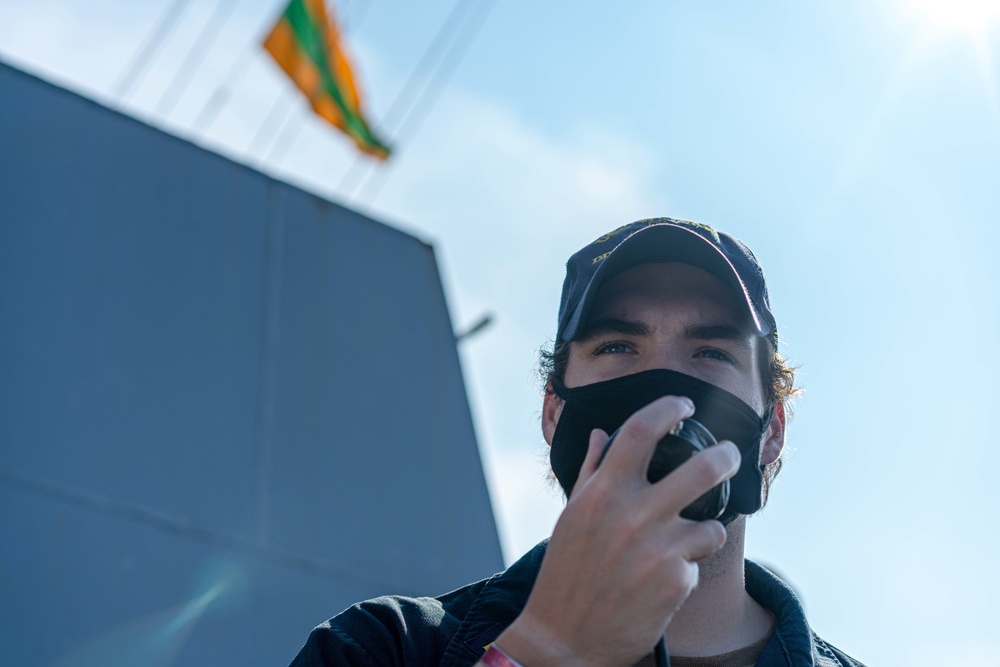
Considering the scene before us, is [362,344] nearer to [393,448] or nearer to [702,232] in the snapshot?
[393,448]

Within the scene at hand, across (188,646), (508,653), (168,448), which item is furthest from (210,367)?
(508,653)

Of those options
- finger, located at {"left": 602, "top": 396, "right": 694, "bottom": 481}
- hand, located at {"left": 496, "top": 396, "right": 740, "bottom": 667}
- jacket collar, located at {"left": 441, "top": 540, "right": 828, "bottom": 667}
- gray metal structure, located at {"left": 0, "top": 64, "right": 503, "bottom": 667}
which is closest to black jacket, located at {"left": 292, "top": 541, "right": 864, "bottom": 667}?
jacket collar, located at {"left": 441, "top": 540, "right": 828, "bottom": 667}

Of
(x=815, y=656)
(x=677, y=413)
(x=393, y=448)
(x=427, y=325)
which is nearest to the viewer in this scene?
(x=677, y=413)

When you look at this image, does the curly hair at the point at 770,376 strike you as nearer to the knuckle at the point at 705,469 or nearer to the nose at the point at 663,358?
the nose at the point at 663,358

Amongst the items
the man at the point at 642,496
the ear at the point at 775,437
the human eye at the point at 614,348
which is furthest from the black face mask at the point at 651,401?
the ear at the point at 775,437

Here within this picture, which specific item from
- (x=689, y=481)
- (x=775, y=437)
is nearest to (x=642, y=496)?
(x=689, y=481)

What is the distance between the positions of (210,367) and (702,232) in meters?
2.64

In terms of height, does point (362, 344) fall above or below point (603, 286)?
below

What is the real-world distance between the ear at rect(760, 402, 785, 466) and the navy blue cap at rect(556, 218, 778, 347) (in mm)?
241

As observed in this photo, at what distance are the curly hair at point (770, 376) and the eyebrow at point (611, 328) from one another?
0.25 ft

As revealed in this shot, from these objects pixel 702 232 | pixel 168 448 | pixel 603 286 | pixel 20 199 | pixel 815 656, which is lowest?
pixel 168 448

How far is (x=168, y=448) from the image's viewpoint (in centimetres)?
386

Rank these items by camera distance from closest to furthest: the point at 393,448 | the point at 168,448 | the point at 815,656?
the point at 815,656
the point at 168,448
the point at 393,448

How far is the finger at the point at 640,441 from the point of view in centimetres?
122
